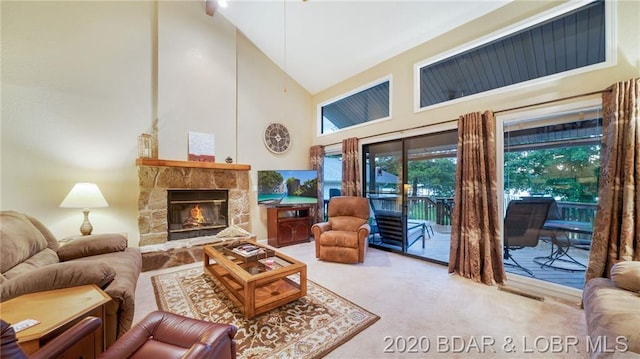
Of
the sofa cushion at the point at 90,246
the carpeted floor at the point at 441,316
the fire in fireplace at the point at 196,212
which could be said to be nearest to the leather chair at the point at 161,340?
the carpeted floor at the point at 441,316

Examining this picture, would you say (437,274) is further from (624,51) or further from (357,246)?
(624,51)

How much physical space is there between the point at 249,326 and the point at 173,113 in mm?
3471

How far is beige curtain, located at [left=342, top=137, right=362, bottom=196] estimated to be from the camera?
4.38 m

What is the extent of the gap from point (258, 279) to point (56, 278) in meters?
1.29

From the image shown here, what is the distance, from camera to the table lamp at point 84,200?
2.89 m

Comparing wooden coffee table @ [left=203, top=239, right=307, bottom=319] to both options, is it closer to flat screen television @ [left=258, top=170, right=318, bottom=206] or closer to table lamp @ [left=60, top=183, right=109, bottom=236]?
table lamp @ [left=60, top=183, right=109, bottom=236]

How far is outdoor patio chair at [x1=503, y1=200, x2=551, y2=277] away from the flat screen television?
3.12 metres

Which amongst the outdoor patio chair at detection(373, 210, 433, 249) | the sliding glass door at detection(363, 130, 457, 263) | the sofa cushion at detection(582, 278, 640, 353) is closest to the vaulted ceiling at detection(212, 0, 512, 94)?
the sliding glass door at detection(363, 130, 457, 263)

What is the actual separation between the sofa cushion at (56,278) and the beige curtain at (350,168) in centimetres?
351

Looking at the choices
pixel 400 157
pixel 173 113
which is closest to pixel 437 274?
pixel 400 157

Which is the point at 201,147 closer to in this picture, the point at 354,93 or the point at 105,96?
the point at 105,96

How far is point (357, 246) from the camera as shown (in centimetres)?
339

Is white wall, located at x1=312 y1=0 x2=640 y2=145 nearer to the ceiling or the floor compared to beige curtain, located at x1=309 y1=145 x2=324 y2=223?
nearer to the ceiling

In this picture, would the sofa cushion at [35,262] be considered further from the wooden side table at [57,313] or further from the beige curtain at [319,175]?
the beige curtain at [319,175]
